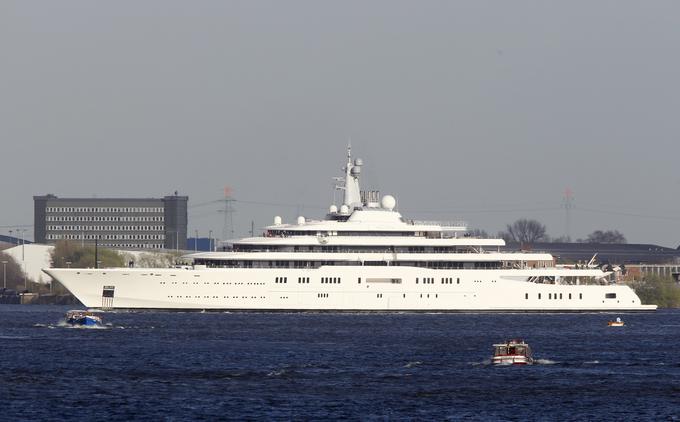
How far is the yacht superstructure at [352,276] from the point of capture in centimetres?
10956

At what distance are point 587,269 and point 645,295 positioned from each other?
2939 centimetres

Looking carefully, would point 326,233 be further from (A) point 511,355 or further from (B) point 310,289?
(A) point 511,355

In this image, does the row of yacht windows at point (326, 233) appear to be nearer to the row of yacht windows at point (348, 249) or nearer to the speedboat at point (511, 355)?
the row of yacht windows at point (348, 249)

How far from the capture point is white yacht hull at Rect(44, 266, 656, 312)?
109375 mm

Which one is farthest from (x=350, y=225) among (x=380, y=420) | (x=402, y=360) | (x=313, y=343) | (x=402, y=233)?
(x=380, y=420)

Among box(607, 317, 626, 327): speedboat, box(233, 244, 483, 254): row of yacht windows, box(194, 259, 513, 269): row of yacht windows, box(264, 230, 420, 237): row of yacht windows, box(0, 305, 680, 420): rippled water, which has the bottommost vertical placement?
box(0, 305, 680, 420): rippled water

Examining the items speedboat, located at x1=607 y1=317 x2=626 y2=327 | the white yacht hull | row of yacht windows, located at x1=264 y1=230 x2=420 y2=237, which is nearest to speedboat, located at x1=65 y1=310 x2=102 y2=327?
the white yacht hull

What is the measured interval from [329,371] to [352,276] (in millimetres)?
43943

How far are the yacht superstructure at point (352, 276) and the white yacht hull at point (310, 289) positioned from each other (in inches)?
2.6

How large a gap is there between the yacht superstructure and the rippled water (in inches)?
376

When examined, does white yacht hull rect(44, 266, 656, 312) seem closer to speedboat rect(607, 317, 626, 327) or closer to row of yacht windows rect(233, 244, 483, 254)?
row of yacht windows rect(233, 244, 483, 254)

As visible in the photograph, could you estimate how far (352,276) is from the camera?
4355 inches

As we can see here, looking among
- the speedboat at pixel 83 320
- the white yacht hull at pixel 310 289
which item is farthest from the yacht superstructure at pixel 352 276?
the speedboat at pixel 83 320

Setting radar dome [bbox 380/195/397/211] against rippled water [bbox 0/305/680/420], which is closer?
rippled water [bbox 0/305/680/420]
